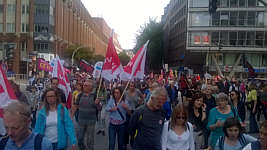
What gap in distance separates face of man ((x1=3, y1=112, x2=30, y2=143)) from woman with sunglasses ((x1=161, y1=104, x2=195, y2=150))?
6.26 ft

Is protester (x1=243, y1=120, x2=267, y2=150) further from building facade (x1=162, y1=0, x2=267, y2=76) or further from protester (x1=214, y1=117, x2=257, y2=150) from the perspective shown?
building facade (x1=162, y1=0, x2=267, y2=76)

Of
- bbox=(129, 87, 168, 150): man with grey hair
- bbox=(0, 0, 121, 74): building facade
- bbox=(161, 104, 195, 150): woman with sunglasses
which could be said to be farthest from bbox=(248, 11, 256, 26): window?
bbox=(161, 104, 195, 150): woman with sunglasses

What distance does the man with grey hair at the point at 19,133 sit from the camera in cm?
250

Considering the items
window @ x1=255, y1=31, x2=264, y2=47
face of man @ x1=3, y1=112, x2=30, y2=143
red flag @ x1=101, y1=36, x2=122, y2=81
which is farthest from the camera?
window @ x1=255, y1=31, x2=264, y2=47

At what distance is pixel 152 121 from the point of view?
4.05m

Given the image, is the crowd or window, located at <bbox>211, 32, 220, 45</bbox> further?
window, located at <bbox>211, 32, 220, 45</bbox>

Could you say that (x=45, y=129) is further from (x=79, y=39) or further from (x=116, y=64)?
(x=79, y=39)

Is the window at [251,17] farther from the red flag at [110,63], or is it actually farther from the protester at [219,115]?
the protester at [219,115]

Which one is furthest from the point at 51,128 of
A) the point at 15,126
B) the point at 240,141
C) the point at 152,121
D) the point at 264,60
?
the point at 264,60

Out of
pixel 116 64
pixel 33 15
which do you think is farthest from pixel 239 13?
pixel 116 64

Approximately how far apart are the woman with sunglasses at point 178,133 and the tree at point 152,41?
178ft

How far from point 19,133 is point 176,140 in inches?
78.6

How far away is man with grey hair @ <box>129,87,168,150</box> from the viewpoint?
13.3 ft

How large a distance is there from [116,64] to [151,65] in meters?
52.5
